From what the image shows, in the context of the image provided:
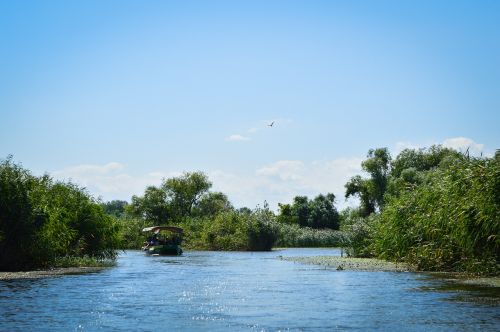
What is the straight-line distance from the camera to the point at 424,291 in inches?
922

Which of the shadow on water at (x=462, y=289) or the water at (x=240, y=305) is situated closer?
the water at (x=240, y=305)

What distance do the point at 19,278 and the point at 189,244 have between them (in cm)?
5846

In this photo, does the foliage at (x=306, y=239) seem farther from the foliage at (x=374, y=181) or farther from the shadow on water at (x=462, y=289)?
the shadow on water at (x=462, y=289)

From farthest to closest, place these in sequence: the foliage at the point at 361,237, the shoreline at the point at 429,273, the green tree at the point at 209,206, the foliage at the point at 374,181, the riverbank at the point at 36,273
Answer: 1. the green tree at the point at 209,206
2. the foliage at the point at 374,181
3. the foliage at the point at 361,237
4. the riverbank at the point at 36,273
5. the shoreline at the point at 429,273

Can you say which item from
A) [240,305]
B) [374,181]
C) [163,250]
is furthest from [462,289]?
[374,181]

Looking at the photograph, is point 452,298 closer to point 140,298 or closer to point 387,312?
point 387,312

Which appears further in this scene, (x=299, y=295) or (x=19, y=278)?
(x=19, y=278)

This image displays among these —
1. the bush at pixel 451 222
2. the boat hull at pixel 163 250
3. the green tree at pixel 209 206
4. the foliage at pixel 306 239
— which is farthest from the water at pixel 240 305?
the green tree at pixel 209 206

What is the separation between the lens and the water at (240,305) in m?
16.3

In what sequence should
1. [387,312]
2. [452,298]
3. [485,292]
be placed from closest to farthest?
[387,312] < [452,298] < [485,292]

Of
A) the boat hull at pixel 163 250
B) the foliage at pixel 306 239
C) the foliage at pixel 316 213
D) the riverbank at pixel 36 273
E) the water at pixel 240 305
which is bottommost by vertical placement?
the water at pixel 240 305

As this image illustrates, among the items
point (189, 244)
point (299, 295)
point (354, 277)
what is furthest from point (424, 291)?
point (189, 244)

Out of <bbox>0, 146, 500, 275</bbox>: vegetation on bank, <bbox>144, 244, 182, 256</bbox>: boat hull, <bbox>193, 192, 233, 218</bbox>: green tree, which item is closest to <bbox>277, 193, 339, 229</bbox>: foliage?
<bbox>193, 192, 233, 218</bbox>: green tree

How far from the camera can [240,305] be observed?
20.5 metres
